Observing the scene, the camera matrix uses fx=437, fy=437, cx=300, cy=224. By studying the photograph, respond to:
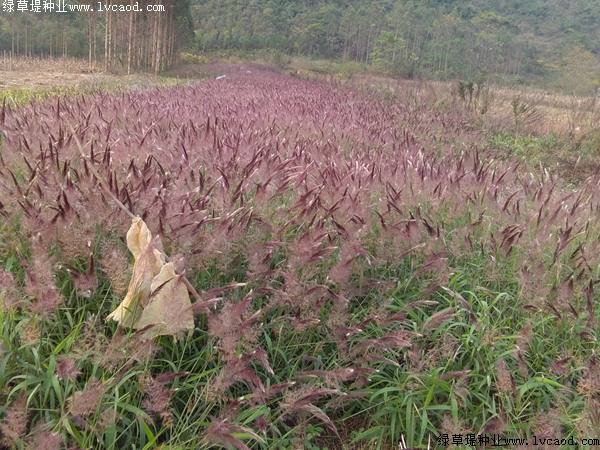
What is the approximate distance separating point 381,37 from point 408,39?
15.3m

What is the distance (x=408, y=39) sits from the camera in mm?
72625

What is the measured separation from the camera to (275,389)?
1.35 m

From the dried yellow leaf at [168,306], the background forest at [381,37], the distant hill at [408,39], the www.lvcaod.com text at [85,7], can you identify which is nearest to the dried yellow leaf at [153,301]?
the dried yellow leaf at [168,306]

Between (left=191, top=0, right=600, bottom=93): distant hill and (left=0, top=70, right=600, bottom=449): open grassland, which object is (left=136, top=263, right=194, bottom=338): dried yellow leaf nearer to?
(left=0, top=70, right=600, bottom=449): open grassland

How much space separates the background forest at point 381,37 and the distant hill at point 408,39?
0.16m

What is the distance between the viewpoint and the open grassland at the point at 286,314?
52.6 inches

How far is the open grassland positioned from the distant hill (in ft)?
157

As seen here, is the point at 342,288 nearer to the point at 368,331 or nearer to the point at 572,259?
the point at 368,331

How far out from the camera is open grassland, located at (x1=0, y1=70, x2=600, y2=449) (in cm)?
134

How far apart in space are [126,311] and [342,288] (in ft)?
2.97

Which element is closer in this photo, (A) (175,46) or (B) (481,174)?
(B) (481,174)

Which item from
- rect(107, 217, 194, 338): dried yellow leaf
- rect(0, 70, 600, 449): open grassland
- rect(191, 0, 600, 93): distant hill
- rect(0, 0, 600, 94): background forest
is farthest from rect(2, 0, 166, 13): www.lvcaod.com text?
rect(107, 217, 194, 338): dried yellow leaf

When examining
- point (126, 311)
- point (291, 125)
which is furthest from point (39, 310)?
point (291, 125)

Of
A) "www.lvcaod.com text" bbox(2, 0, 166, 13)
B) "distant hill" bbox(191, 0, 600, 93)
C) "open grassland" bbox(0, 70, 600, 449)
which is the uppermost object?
"distant hill" bbox(191, 0, 600, 93)
